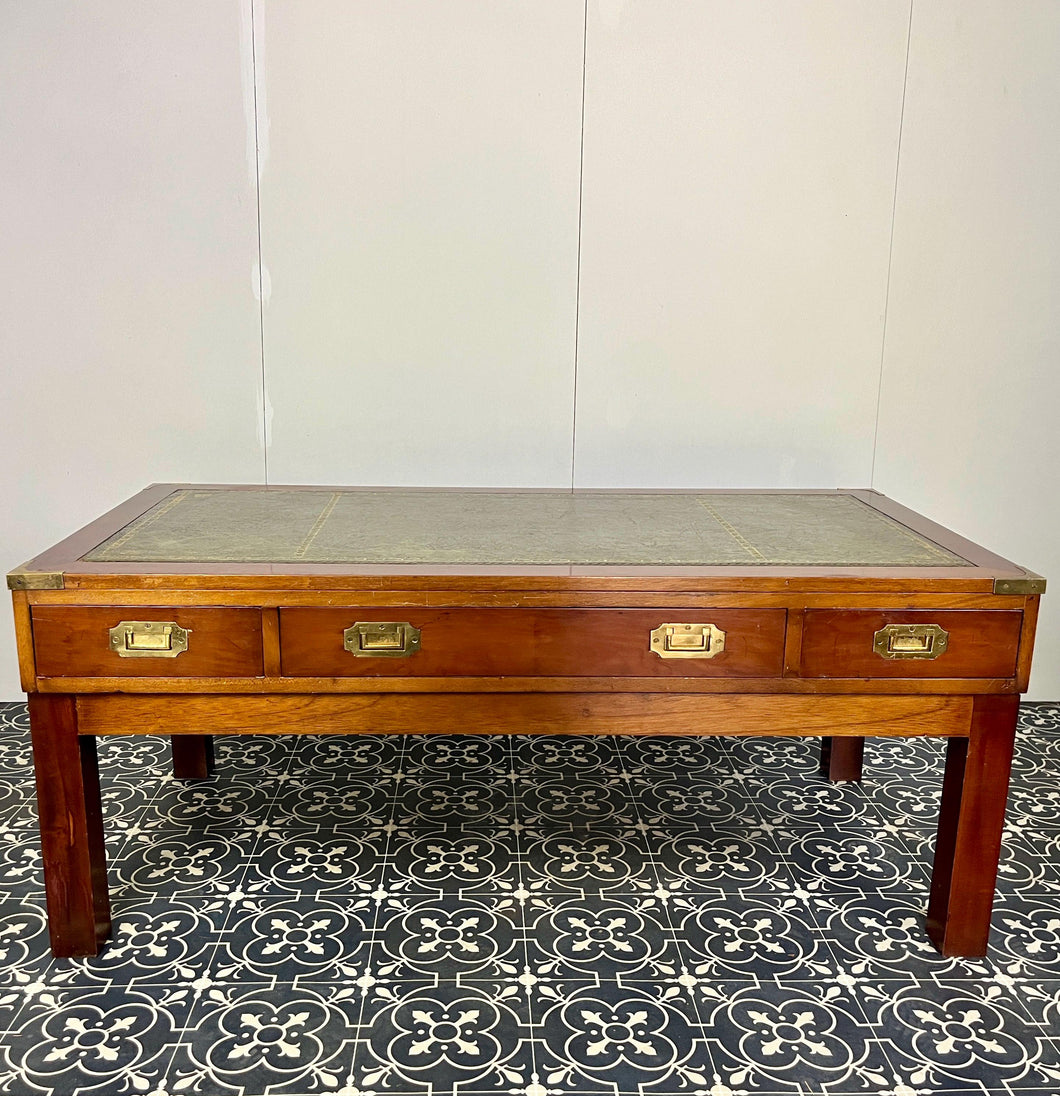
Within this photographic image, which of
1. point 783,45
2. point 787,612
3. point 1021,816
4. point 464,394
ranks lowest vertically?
point 1021,816

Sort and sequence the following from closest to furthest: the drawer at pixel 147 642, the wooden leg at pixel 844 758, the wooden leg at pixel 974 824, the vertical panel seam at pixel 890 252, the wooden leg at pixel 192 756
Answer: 1. the drawer at pixel 147 642
2. the wooden leg at pixel 974 824
3. the wooden leg at pixel 192 756
4. the wooden leg at pixel 844 758
5. the vertical panel seam at pixel 890 252

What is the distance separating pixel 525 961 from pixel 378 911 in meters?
0.37

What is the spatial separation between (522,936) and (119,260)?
2245 millimetres

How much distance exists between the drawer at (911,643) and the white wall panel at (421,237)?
52.7 inches

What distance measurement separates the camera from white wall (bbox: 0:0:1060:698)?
117 inches

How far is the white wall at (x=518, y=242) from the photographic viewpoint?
9.79 feet

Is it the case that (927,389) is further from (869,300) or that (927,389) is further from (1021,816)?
(1021,816)

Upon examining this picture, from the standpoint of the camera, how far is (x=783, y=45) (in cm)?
301

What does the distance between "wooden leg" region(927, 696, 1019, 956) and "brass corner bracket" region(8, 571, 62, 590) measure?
5.99 ft

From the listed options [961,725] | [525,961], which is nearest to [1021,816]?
[961,725]

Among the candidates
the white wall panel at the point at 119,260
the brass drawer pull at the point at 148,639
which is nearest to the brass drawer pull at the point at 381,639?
the brass drawer pull at the point at 148,639

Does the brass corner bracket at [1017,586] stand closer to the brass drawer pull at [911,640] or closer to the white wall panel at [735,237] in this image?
the brass drawer pull at [911,640]

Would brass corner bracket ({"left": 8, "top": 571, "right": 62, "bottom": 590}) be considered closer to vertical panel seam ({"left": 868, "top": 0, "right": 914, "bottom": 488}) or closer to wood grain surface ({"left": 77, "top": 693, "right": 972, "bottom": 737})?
wood grain surface ({"left": 77, "top": 693, "right": 972, "bottom": 737})

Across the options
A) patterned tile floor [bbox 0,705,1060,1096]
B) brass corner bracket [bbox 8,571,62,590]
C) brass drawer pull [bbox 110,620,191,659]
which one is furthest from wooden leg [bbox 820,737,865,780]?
brass corner bracket [bbox 8,571,62,590]
